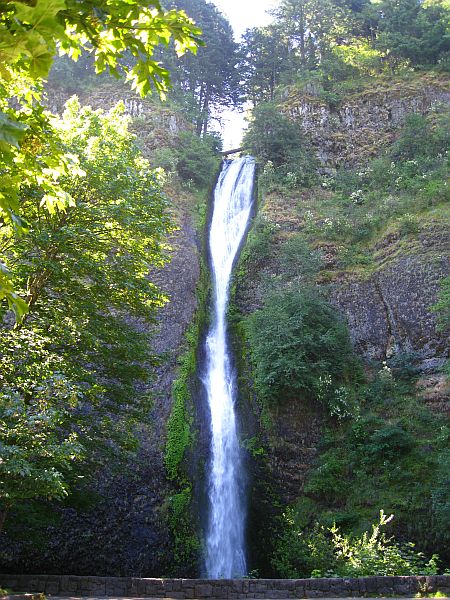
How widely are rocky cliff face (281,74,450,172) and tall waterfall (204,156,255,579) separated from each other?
228 inches

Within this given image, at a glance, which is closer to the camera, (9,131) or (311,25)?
(9,131)

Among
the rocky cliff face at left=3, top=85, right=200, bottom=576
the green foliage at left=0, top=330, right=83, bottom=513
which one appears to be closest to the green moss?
the rocky cliff face at left=3, top=85, right=200, bottom=576

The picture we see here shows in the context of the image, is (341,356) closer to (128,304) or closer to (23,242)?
(128,304)

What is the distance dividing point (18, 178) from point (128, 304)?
8303 millimetres

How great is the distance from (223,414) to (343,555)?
6863mm

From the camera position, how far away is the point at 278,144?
29.2m

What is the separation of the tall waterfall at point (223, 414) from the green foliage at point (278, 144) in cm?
229

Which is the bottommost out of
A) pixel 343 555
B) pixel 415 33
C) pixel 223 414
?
pixel 343 555

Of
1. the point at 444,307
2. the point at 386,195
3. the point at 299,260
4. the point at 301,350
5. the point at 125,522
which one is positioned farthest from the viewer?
the point at 386,195

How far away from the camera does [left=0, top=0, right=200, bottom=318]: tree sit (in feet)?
7.11

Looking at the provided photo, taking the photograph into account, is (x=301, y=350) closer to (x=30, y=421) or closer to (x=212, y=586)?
(x=212, y=586)

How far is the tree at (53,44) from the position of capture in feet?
7.11

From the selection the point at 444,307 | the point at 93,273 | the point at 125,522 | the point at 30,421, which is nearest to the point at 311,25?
the point at 444,307

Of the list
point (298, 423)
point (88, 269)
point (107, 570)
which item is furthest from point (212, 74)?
point (107, 570)
